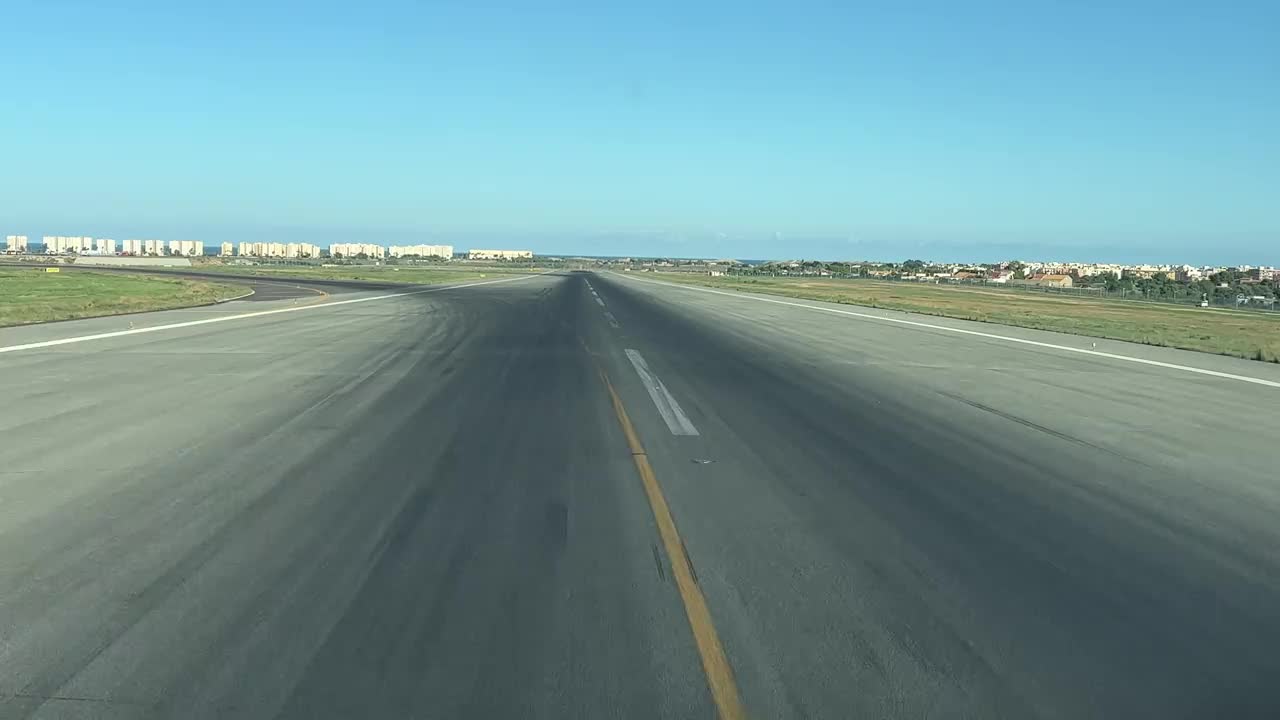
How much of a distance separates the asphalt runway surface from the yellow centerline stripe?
0.03m

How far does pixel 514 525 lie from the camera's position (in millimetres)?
6680

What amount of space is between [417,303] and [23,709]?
36853 mm

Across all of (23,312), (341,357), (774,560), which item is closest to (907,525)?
(774,560)

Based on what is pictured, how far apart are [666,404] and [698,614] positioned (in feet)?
A: 25.3

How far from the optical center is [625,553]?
6066mm

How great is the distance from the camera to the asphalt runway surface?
428 cm

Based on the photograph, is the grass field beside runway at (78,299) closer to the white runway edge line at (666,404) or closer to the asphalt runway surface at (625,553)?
the asphalt runway surface at (625,553)

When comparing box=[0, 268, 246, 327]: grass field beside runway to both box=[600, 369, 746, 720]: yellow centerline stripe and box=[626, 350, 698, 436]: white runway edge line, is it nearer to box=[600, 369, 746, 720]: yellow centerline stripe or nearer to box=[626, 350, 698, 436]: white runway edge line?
box=[626, 350, 698, 436]: white runway edge line

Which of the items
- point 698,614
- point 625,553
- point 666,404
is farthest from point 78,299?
point 698,614

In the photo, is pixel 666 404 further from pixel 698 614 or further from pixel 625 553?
pixel 698 614

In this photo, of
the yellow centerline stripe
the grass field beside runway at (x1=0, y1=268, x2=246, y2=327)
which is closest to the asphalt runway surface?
the yellow centerline stripe

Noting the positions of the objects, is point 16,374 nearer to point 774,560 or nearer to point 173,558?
point 173,558

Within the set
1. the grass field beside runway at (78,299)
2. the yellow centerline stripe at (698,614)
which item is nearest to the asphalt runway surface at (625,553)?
the yellow centerline stripe at (698,614)

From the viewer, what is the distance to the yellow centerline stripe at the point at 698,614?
13.5 feet
